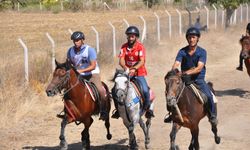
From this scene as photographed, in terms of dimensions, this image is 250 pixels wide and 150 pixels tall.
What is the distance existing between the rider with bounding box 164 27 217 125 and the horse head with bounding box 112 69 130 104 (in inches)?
35.3

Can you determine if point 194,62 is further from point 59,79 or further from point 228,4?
point 228,4

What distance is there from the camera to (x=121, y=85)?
915 centimetres

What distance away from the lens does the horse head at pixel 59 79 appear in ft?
30.0

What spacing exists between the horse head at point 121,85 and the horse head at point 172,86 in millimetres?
1157

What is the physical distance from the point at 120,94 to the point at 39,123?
4.69 m

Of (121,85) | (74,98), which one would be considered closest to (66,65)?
(74,98)

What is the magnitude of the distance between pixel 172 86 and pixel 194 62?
1.04 metres

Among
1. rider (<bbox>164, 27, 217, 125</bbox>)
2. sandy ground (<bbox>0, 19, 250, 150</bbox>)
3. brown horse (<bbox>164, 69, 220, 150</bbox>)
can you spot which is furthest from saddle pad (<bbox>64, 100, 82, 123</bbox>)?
brown horse (<bbox>164, 69, 220, 150</bbox>)

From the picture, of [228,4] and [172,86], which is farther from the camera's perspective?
[228,4]

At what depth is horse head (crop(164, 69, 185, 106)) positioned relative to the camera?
8.09 meters

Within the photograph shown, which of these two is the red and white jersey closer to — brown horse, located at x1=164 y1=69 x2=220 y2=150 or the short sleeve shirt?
the short sleeve shirt

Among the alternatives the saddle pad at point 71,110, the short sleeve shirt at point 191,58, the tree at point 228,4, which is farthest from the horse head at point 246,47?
the tree at point 228,4

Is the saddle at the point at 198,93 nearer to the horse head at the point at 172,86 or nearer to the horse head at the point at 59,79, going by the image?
the horse head at the point at 172,86

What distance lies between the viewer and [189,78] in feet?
28.6
